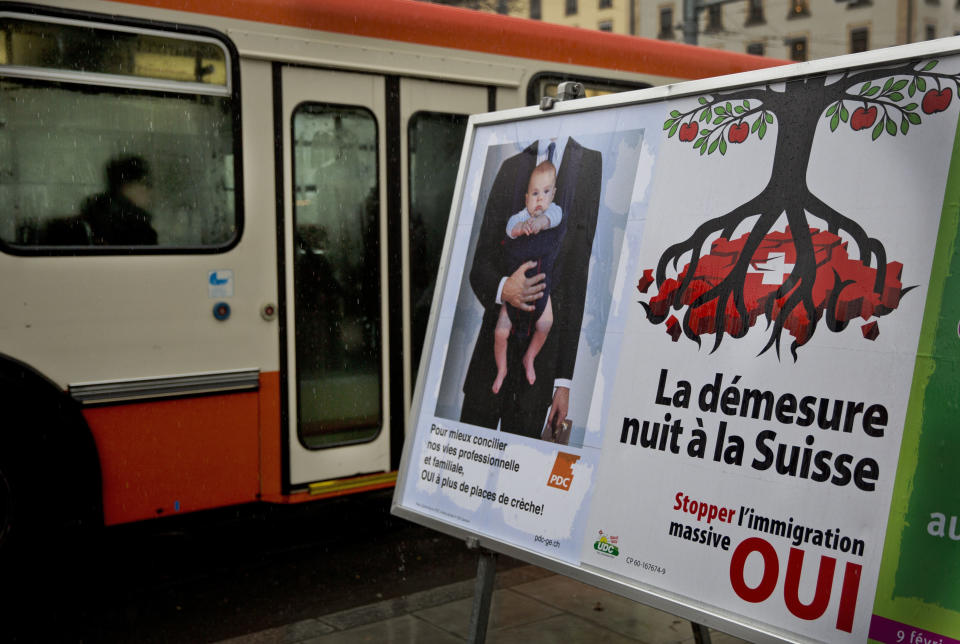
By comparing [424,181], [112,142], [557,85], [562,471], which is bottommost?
[562,471]

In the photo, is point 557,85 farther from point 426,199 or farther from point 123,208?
point 123,208

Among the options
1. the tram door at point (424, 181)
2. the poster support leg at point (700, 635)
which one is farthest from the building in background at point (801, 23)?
the poster support leg at point (700, 635)

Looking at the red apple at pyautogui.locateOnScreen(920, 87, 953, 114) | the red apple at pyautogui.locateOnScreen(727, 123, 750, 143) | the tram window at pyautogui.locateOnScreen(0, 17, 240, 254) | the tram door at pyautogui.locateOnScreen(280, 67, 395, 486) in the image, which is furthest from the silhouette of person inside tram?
the red apple at pyautogui.locateOnScreen(920, 87, 953, 114)

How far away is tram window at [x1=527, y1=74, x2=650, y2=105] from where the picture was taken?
666 cm

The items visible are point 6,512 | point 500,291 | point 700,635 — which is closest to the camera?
point 500,291

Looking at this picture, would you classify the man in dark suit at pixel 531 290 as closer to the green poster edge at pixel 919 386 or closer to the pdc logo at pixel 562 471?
the pdc logo at pixel 562 471

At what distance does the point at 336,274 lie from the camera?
597cm

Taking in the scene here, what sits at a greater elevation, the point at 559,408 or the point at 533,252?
the point at 533,252

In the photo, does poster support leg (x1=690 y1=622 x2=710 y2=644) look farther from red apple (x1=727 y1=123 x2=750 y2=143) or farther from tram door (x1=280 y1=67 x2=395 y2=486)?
tram door (x1=280 y1=67 x2=395 y2=486)

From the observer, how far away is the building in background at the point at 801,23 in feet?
153

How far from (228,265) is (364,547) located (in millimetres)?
1836

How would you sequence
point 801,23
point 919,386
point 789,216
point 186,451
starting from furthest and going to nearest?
point 801,23, point 186,451, point 789,216, point 919,386

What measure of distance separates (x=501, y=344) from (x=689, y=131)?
93 cm

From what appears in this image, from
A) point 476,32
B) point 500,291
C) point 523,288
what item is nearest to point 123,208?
point 476,32
